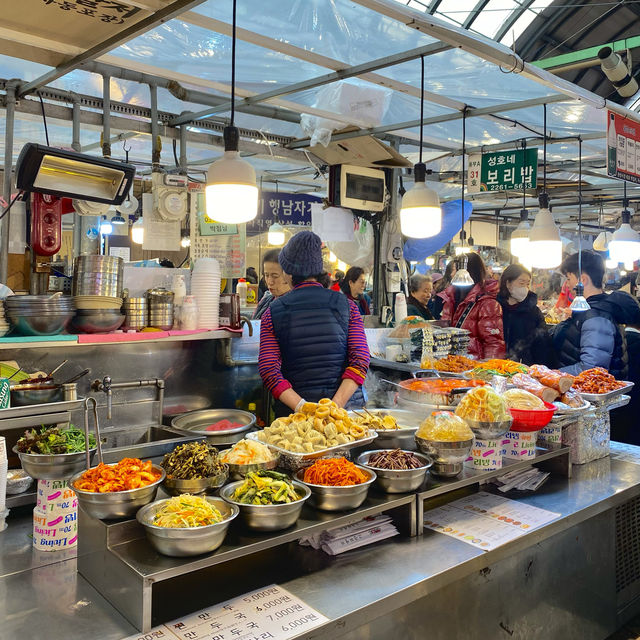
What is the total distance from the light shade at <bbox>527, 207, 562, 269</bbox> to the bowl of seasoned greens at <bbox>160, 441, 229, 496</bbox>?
10.5 feet

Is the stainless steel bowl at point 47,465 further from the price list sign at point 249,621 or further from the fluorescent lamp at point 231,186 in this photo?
the fluorescent lamp at point 231,186

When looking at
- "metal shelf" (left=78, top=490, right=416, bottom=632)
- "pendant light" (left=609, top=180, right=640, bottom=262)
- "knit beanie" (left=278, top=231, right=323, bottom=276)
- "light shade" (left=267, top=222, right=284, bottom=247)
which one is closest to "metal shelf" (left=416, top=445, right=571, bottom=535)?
"metal shelf" (left=78, top=490, right=416, bottom=632)

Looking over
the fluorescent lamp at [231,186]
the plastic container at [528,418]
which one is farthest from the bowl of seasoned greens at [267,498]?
the fluorescent lamp at [231,186]

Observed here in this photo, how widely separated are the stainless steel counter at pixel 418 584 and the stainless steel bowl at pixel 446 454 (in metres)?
0.25

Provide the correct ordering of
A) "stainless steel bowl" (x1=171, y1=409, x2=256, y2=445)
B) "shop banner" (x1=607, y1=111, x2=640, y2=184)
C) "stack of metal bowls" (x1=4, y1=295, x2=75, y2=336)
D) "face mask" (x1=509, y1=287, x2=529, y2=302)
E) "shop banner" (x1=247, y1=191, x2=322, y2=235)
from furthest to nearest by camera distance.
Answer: "shop banner" (x1=247, y1=191, x2=322, y2=235) → "face mask" (x1=509, y1=287, x2=529, y2=302) → "shop banner" (x1=607, y1=111, x2=640, y2=184) → "stainless steel bowl" (x1=171, y1=409, x2=256, y2=445) → "stack of metal bowls" (x1=4, y1=295, x2=75, y2=336)

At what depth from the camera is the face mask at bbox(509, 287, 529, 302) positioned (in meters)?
5.30

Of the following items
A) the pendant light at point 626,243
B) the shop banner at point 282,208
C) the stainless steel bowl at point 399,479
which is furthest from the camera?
the shop banner at point 282,208

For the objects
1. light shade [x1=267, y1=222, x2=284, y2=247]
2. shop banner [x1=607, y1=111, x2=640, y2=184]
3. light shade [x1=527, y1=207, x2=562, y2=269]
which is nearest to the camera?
light shade [x1=527, y1=207, x2=562, y2=269]

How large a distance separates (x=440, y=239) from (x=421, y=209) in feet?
10.1

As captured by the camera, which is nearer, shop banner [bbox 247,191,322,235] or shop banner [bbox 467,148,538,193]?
shop banner [bbox 467,148,538,193]

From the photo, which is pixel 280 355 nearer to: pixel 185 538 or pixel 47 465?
pixel 47 465

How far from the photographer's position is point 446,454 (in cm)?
229

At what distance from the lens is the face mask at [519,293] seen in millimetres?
5305

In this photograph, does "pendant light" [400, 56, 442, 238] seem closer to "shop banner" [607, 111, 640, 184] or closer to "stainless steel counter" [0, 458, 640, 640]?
"stainless steel counter" [0, 458, 640, 640]
